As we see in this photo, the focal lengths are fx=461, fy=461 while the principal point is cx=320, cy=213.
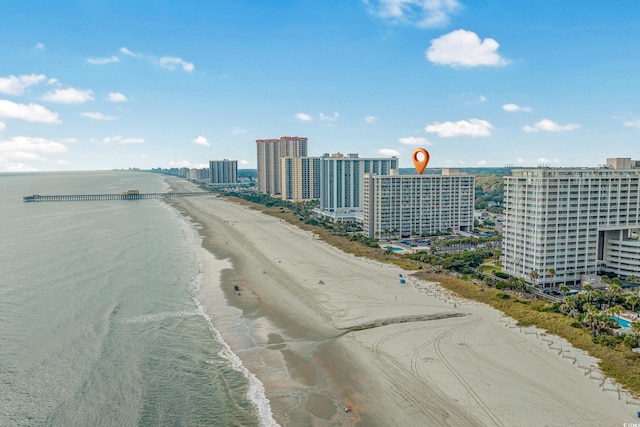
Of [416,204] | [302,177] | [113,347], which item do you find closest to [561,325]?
[113,347]

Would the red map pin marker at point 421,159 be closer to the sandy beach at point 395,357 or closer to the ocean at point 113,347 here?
the sandy beach at point 395,357

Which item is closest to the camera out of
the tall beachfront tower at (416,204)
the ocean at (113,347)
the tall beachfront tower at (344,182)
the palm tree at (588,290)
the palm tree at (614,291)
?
the ocean at (113,347)

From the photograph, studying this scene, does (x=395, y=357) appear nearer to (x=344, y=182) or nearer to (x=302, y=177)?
(x=344, y=182)

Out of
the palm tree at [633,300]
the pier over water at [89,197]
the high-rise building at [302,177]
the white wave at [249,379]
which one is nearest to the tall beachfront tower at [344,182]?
the high-rise building at [302,177]

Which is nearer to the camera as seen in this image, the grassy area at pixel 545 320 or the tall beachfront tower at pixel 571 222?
the grassy area at pixel 545 320

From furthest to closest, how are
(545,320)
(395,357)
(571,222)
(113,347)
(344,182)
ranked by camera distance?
(344,182)
(571,222)
(545,320)
(113,347)
(395,357)

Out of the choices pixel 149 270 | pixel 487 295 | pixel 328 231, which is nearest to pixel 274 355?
pixel 487 295

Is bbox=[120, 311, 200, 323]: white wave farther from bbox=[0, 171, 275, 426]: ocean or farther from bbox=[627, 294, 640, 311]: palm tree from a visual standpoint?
bbox=[627, 294, 640, 311]: palm tree

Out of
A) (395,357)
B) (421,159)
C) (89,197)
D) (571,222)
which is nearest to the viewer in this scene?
(395,357)
